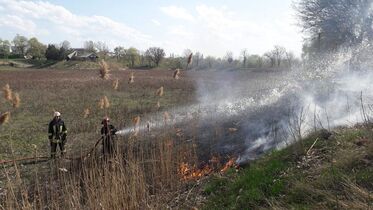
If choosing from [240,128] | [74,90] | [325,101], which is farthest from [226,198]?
[74,90]

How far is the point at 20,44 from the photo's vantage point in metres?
112

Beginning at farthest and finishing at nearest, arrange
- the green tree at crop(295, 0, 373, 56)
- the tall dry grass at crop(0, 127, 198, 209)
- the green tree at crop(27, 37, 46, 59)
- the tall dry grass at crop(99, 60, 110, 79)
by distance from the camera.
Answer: the green tree at crop(27, 37, 46, 59) < the green tree at crop(295, 0, 373, 56) < the tall dry grass at crop(99, 60, 110, 79) < the tall dry grass at crop(0, 127, 198, 209)

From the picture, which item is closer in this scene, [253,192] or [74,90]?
[253,192]

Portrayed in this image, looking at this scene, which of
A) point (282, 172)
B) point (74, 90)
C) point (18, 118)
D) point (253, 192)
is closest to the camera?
point (253, 192)

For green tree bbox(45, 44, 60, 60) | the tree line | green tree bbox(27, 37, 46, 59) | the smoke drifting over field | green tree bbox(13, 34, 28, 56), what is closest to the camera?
the smoke drifting over field

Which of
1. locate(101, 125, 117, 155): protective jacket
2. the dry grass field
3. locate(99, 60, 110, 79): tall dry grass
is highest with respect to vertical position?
locate(99, 60, 110, 79): tall dry grass

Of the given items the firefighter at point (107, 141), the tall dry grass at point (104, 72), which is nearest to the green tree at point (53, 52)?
the firefighter at point (107, 141)

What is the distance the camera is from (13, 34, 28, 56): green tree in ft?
362

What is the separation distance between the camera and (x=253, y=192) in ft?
22.1

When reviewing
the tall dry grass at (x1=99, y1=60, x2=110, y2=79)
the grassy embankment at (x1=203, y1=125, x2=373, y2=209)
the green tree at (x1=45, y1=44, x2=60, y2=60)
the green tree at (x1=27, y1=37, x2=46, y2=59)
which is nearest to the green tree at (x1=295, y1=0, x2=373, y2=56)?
the grassy embankment at (x1=203, y1=125, x2=373, y2=209)

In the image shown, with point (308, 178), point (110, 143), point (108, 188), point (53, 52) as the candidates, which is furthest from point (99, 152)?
point (53, 52)

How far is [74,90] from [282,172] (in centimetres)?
2561

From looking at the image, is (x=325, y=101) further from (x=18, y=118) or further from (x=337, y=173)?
(x=18, y=118)

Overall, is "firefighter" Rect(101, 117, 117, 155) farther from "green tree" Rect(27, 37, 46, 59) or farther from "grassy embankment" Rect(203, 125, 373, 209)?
"green tree" Rect(27, 37, 46, 59)
